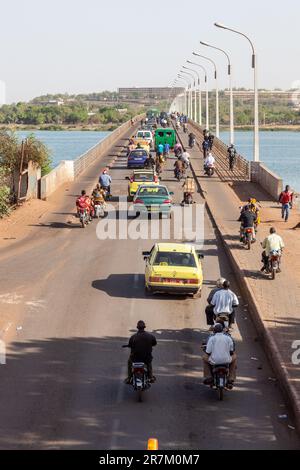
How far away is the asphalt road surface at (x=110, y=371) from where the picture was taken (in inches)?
530

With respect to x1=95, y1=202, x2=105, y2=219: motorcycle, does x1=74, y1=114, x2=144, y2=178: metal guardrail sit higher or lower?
higher

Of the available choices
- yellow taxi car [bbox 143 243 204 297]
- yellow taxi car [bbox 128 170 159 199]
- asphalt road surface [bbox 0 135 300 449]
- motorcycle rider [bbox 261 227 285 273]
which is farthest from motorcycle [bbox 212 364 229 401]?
yellow taxi car [bbox 128 170 159 199]

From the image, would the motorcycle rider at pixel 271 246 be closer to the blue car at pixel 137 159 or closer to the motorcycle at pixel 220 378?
the motorcycle at pixel 220 378

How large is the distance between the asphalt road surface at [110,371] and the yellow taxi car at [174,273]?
1.14 ft

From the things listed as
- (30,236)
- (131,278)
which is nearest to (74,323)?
(131,278)

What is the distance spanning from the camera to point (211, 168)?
54.3m

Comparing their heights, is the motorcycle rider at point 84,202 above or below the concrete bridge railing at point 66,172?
below

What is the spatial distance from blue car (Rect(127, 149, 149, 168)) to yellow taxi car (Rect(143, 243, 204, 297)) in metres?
36.0

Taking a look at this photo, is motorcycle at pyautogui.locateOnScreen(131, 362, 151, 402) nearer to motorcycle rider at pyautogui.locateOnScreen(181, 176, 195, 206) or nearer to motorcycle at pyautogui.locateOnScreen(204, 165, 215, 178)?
motorcycle rider at pyautogui.locateOnScreen(181, 176, 195, 206)

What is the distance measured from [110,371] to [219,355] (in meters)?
2.47

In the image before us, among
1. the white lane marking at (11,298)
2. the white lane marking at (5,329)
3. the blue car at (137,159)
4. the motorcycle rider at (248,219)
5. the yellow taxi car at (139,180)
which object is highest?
the blue car at (137,159)

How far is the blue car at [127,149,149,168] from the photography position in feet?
194

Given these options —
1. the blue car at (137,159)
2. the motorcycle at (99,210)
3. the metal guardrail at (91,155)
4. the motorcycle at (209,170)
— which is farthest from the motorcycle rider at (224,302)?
the blue car at (137,159)

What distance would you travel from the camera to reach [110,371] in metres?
16.7
